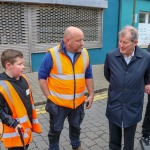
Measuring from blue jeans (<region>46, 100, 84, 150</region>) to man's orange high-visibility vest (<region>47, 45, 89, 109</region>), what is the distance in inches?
3.6

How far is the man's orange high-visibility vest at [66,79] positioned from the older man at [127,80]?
358 millimetres

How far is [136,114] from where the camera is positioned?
286 cm

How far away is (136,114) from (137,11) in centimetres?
965

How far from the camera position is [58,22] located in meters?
8.83

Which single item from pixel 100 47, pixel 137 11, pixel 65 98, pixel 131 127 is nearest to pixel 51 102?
pixel 65 98

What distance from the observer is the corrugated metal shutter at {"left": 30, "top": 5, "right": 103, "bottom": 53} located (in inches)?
327

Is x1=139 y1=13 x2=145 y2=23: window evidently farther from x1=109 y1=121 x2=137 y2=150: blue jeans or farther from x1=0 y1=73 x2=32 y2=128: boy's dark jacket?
x1=0 y1=73 x2=32 y2=128: boy's dark jacket

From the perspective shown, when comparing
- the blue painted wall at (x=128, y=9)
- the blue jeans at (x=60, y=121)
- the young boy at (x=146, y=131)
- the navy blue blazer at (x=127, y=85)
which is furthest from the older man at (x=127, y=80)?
the blue painted wall at (x=128, y=9)

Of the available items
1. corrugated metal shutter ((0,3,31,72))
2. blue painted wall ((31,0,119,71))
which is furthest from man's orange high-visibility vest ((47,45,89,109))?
blue painted wall ((31,0,119,71))

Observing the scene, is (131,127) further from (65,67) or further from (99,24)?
(99,24)

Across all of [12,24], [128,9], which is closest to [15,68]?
[12,24]

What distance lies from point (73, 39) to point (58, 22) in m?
6.26

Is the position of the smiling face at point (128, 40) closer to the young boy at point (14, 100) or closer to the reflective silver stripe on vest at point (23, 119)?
the young boy at point (14, 100)

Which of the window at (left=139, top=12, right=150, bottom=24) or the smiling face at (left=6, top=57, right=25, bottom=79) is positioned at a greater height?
the window at (left=139, top=12, right=150, bottom=24)
